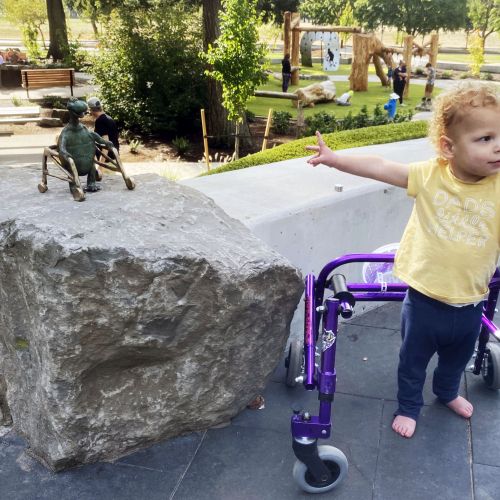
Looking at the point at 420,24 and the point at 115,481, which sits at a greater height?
the point at 420,24

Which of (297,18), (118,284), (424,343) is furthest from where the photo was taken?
(297,18)

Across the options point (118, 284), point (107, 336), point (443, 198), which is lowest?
point (107, 336)

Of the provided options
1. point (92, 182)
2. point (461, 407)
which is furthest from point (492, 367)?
point (92, 182)

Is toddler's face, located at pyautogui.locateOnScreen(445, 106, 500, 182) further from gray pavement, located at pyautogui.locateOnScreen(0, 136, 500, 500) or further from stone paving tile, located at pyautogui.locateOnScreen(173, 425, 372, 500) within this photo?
stone paving tile, located at pyautogui.locateOnScreen(173, 425, 372, 500)

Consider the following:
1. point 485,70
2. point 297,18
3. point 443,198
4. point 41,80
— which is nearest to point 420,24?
point 485,70

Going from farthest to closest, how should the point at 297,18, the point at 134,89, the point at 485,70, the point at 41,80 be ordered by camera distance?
the point at 485,70, the point at 297,18, the point at 41,80, the point at 134,89

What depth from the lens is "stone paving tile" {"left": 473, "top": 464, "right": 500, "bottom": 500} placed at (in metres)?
2.60

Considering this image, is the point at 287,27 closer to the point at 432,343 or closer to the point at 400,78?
the point at 400,78

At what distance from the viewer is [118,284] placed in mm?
2365

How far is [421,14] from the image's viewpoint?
129 ft

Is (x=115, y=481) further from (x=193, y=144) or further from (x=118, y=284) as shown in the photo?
(x=193, y=144)

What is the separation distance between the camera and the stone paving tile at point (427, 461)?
8.59 ft

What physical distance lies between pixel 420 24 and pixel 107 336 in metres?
42.0

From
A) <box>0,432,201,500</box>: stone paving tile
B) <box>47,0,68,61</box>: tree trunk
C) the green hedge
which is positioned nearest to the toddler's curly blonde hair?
<box>0,432,201,500</box>: stone paving tile
